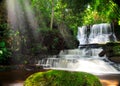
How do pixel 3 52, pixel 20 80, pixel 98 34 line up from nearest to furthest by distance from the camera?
pixel 20 80, pixel 3 52, pixel 98 34

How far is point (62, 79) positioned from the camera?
5.01m

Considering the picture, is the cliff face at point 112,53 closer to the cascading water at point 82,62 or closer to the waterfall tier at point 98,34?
the cascading water at point 82,62

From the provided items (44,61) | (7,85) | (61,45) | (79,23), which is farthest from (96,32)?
(7,85)

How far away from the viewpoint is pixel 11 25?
18.2 meters

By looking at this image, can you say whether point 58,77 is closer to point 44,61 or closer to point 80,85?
point 80,85

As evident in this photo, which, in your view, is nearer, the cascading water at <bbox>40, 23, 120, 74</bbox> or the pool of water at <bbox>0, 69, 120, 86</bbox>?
the pool of water at <bbox>0, 69, 120, 86</bbox>

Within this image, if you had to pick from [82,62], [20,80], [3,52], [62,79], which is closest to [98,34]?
[82,62]

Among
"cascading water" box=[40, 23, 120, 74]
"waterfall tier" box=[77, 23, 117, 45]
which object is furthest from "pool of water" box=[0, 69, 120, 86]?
"waterfall tier" box=[77, 23, 117, 45]

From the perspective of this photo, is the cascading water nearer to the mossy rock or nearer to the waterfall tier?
the mossy rock

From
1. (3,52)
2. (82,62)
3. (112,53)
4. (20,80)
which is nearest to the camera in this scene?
(20,80)

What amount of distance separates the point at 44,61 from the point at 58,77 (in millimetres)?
12743

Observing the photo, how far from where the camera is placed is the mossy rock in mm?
4961

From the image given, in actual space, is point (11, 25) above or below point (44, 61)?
above

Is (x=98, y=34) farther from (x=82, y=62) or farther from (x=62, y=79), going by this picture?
(x=62, y=79)
